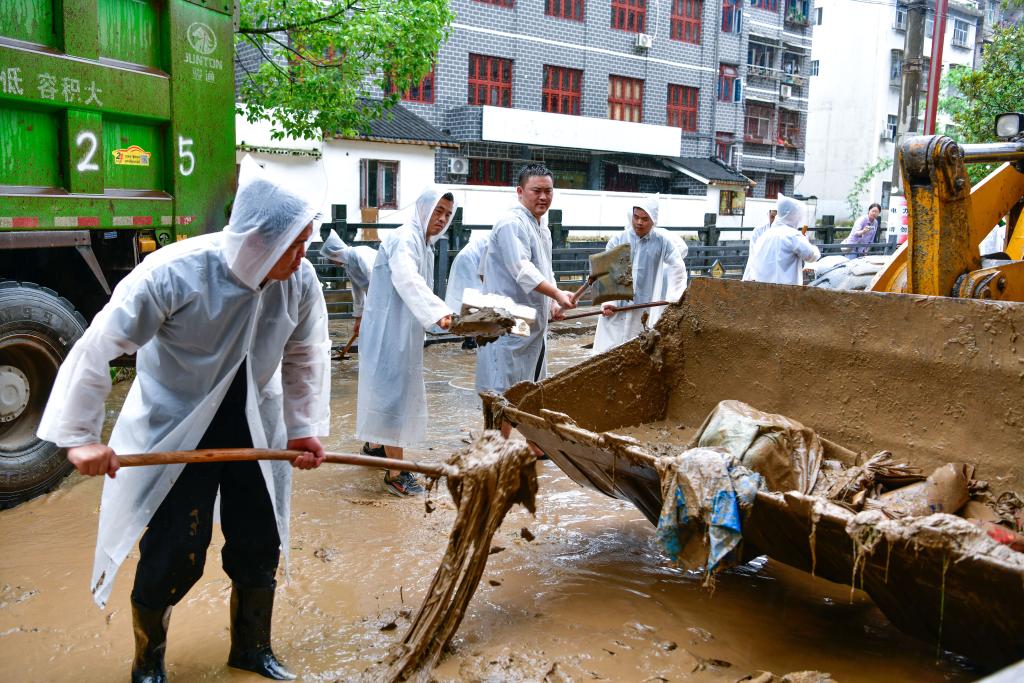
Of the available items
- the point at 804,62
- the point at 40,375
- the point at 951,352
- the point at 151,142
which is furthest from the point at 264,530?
the point at 804,62

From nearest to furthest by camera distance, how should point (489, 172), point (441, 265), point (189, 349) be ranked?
1. point (189, 349)
2. point (441, 265)
3. point (489, 172)

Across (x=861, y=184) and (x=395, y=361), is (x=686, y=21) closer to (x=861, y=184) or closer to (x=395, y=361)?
(x=861, y=184)

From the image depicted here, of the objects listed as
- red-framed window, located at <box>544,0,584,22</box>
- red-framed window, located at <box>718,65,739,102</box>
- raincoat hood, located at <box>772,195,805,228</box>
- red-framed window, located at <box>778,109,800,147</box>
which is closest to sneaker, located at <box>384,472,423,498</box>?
raincoat hood, located at <box>772,195,805,228</box>

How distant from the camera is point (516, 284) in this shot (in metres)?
5.64

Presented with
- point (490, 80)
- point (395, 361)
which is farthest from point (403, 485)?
point (490, 80)

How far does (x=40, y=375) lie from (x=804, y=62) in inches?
1378

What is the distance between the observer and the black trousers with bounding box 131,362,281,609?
2768mm

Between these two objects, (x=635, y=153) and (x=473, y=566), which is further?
(x=635, y=153)

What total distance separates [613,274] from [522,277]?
154 centimetres

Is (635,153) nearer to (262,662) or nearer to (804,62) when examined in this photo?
(804,62)

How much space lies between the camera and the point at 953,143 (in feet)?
13.2

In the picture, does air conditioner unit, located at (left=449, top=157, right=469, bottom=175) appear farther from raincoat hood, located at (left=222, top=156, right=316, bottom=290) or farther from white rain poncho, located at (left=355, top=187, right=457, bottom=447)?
raincoat hood, located at (left=222, top=156, right=316, bottom=290)

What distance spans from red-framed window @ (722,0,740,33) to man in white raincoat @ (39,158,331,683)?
31.2 metres

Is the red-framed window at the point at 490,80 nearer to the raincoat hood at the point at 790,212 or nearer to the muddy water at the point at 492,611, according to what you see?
the raincoat hood at the point at 790,212
